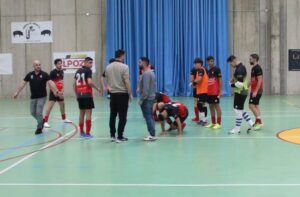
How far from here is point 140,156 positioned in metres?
7.80

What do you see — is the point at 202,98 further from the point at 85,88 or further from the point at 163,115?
the point at 85,88

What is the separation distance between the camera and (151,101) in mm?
9328

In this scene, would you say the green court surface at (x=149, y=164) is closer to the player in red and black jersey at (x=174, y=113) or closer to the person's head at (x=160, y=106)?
the player in red and black jersey at (x=174, y=113)

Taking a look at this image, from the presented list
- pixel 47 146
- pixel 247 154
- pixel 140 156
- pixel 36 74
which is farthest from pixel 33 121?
pixel 247 154

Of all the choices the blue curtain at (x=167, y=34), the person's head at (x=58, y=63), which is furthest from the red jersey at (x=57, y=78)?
the blue curtain at (x=167, y=34)

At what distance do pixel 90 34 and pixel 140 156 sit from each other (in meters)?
15.2

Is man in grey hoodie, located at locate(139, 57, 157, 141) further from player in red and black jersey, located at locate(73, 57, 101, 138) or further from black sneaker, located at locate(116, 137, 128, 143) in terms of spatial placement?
player in red and black jersey, located at locate(73, 57, 101, 138)

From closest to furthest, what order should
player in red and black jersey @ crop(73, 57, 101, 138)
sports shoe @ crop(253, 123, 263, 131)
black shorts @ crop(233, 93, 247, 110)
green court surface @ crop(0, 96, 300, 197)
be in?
green court surface @ crop(0, 96, 300, 197) → player in red and black jersey @ crop(73, 57, 101, 138) → black shorts @ crop(233, 93, 247, 110) → sports shoe @ crop(253, 123, 263, 131)

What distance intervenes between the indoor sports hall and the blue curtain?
0.05m

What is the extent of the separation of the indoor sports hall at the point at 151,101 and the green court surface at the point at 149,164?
0.02 meters

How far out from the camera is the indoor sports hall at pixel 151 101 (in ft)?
20.8

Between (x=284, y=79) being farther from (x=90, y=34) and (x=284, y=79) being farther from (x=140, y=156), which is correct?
(x=140, y=156)

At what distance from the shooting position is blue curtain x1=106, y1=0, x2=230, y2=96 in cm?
2150

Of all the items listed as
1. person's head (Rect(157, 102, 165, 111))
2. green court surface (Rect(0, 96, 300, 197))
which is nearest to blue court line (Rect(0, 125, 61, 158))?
green court surface (Rect(0, 96, 300, 197))
